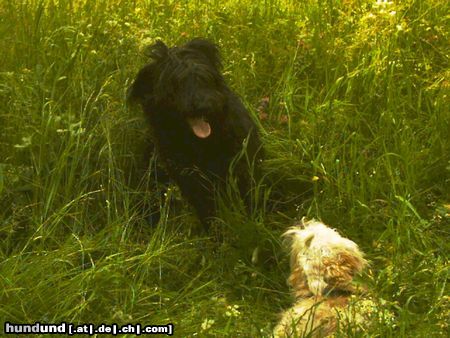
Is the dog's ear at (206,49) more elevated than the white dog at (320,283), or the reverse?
the dog's ear at (206,49)

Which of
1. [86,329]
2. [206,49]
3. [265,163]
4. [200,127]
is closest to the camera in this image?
[86,329]

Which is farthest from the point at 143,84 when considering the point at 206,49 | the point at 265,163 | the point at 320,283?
the point at 320,283

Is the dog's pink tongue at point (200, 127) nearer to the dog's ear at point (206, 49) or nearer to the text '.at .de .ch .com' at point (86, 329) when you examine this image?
the dog's ear at point (206, 49)

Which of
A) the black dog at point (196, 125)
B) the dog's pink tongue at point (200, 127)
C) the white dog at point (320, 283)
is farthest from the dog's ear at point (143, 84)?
the white dog at point (320, 283)

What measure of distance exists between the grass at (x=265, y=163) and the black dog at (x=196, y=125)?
0.16m

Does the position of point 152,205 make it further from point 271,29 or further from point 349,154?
point 271,29

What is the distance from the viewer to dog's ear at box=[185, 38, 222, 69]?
468 cm

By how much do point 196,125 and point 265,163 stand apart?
0.60 metres

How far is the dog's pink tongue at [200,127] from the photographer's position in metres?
4.49

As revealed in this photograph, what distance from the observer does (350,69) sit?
543cm

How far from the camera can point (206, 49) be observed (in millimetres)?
4715

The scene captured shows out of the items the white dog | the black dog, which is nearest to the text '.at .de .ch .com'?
the white dog

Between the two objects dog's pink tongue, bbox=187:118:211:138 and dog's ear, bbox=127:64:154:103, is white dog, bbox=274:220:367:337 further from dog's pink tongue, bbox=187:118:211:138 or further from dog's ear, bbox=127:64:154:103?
dog's ear, bbox=127:64:154:103

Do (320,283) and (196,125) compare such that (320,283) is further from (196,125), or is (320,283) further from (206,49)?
(206,49)
